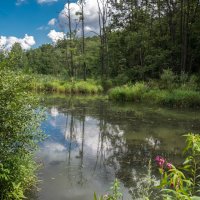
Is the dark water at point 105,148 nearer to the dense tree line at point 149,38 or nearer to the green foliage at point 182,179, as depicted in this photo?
the green foliage at point 182,179

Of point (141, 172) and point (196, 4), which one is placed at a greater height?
point (196, 4)

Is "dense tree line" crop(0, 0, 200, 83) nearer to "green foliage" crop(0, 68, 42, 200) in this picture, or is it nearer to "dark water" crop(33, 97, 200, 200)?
"dark water" crop(33, 97, 200, 200)

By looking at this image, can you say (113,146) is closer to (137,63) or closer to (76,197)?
(76,197)

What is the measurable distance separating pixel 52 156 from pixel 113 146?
2.30 meters

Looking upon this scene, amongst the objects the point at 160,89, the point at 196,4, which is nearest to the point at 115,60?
the point at 196,4

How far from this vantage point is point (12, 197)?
17.3ft

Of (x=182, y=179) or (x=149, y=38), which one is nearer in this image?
(x=182, y=179)

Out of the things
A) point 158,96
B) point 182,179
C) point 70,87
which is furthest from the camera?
point 70,87

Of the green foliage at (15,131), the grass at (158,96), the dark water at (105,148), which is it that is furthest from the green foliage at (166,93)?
the green foliage at (15,131)

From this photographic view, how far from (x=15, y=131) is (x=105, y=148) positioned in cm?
500

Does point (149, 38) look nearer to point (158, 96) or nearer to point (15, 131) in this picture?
point (158, 96)

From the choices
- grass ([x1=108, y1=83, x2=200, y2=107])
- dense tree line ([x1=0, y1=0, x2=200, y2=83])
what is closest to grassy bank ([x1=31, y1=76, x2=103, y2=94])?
dense tree line ([x1=0, y1=0, x2=200, y2=83])

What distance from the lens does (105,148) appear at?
33.4ft

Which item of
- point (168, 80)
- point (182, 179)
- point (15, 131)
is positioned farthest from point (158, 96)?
point (182, 179)
